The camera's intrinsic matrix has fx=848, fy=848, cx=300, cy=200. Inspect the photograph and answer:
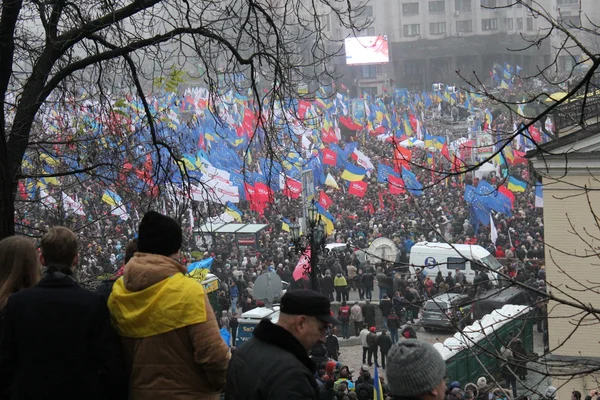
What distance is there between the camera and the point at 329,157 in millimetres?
33594

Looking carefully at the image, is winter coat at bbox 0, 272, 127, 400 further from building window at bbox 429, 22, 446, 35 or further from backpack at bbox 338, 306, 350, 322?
building window at bbox 429, 22, 446, 35

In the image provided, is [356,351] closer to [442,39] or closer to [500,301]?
[500,301]

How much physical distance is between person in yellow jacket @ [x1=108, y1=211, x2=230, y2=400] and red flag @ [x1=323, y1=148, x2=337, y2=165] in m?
30.0

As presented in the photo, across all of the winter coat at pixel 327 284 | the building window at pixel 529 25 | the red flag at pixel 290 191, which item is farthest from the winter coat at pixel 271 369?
the building window at pixel 529 25

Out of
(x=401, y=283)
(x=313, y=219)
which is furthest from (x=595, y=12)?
(x=313, y=219)

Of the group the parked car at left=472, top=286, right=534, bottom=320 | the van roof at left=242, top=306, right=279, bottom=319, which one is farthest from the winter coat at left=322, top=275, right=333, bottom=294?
the van roof at left=242, top=306, right=279, bottom=319

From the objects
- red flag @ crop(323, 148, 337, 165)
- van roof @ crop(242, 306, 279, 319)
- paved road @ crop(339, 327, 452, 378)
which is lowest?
paved road @ crop(339, 327, 452, 378)

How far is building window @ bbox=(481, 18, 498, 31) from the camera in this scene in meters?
93.3

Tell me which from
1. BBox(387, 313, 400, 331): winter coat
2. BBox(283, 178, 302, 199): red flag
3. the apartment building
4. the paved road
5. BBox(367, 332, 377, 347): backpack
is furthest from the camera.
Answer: the apartment building

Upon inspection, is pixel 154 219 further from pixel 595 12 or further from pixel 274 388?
pixel 595 12

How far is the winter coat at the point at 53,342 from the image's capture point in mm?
3264

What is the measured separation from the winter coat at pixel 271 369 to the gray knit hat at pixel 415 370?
1.19 feet

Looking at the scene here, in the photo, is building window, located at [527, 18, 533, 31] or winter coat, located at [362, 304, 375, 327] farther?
building window, located at [527, 18, 533, 31]

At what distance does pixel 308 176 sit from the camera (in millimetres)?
19641
